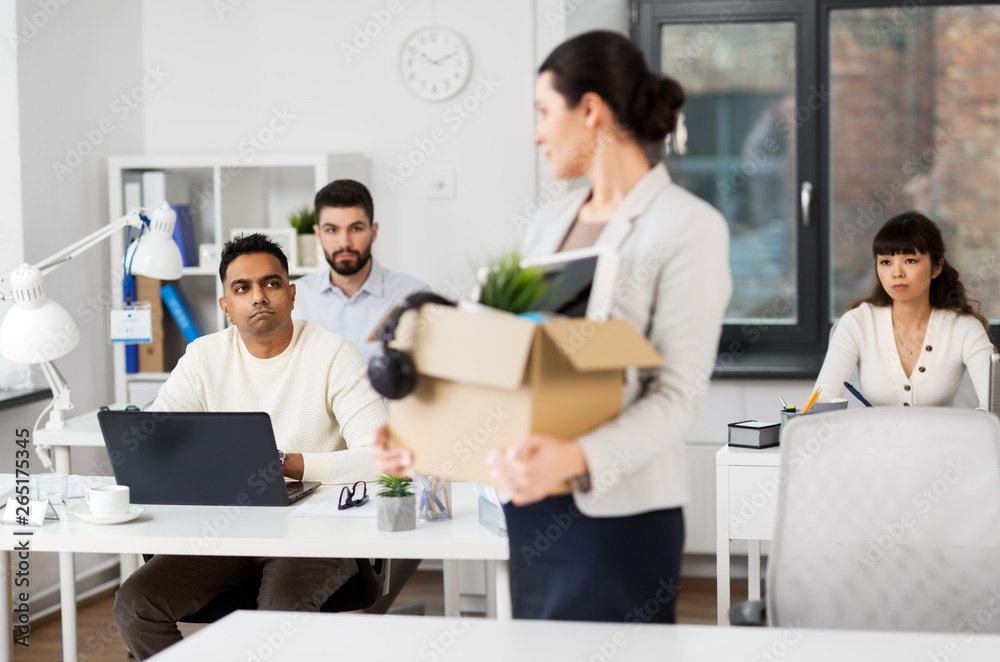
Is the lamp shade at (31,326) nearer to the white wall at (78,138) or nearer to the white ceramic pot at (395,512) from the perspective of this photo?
the white wall at (78,138)

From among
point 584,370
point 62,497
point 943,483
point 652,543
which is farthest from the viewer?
point 62,497

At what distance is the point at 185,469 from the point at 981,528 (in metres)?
1.53

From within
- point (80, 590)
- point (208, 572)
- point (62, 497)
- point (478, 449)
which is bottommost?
point (80, 590)

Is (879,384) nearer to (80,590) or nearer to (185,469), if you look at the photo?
(185,469)

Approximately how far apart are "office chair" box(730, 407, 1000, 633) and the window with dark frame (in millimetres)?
2276

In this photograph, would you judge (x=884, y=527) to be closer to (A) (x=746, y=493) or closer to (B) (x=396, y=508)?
(B) (x=396, y=508)

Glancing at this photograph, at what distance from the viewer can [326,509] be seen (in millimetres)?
2162

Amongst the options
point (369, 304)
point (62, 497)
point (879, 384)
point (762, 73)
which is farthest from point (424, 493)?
point (762, 73)

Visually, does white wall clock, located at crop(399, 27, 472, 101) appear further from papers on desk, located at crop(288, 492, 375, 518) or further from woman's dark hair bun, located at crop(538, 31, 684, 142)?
woman's dark hair bun, located at crop(538, 31, 684, 142)

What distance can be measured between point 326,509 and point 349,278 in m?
1.44

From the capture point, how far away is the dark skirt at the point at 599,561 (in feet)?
4.32

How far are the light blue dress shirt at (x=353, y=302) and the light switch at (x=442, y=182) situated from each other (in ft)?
1.99

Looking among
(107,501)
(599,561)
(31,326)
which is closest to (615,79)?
(599,561)

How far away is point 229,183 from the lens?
3.97 meters
